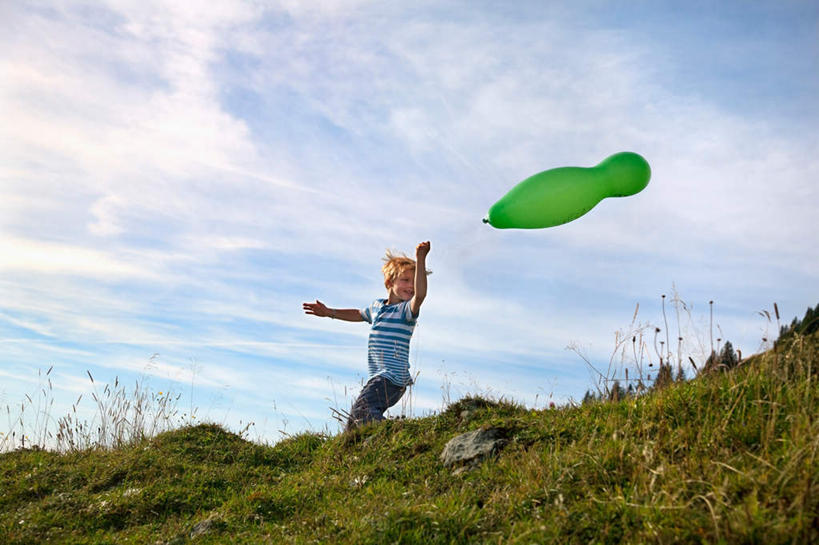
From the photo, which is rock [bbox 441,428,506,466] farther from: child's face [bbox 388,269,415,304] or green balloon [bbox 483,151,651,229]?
child's face [bbox 388,269,415,304]

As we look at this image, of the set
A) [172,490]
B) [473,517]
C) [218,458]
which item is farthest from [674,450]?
[218,458]

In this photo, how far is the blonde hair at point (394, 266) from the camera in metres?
9.32

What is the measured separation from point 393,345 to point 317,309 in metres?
1.61

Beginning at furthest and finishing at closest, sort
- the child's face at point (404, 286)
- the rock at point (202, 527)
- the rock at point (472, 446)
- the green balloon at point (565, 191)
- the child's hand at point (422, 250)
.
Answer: the child's face at point (404, 286)
the child's hand at point (422, 250)
the green balloon at point (565, 191)
the rock at point (472, 446)
the rock at point (202, 527)

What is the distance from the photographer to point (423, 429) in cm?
739

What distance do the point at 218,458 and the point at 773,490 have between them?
6.15m

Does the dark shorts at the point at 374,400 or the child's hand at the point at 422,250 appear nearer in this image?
the child's hand at the point at 422,250

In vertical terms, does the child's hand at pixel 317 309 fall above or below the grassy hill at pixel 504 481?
above

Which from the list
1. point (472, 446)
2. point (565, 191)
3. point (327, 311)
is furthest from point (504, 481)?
point (327, 311)

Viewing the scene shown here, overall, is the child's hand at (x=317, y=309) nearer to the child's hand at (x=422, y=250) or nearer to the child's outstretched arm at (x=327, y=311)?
the child's outstretched arm at (x=327, y=311)

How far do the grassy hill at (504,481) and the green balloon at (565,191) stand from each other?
73.6 inches

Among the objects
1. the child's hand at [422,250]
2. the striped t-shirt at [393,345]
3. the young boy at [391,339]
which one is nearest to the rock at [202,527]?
the young boy at [391,339]

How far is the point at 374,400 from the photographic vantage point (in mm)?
8617

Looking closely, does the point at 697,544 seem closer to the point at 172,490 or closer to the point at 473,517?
the point at 473,517
